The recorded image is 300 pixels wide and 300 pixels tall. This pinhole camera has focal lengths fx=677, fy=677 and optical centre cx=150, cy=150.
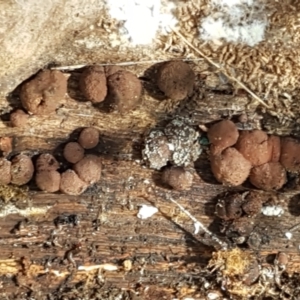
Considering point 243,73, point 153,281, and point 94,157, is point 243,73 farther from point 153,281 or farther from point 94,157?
point 153,281

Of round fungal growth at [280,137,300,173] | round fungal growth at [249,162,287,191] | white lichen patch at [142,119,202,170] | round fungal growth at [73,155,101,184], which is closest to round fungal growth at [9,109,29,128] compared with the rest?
round fungal growth at [73,155,101,184]

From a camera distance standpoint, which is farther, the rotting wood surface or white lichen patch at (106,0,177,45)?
the rotting wood surface

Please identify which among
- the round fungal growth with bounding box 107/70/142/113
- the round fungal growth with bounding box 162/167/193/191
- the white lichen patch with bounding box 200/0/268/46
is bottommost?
the round fungal growth with bounding box 162/167/193/191

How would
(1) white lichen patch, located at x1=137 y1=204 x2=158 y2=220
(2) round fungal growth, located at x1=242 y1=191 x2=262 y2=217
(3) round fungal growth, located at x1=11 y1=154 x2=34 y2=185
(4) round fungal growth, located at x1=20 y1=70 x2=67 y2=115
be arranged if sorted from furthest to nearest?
(1) white lichen patch, located at x1=137 y1=204 x2=158 y2=220 < (2) round fungal growth, located at x1=242 y1=191 x2=262 y2=217 < (3) round fungal growth, located at x1=11 y1=154 x2=34 y2=185 < (4) round fungal growth, located at x1=20 y1=70 x2=67 y2=115

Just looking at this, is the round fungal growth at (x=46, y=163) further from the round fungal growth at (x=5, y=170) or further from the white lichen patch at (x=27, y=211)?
the white lichen patch at (x=27, y=211)

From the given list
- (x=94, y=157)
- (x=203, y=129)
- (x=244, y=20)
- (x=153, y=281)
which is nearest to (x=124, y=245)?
(x=153, y=281)

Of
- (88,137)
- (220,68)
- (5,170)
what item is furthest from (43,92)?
(220,68)

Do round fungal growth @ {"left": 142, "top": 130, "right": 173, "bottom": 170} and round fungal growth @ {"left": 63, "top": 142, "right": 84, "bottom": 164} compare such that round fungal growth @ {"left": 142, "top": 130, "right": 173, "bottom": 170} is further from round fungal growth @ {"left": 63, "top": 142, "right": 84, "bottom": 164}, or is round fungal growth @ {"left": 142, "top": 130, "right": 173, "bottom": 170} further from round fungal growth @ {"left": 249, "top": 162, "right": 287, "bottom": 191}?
round fungal growth @ {"left": 249, "top": 162, "right": 287, "bottom": 191}
